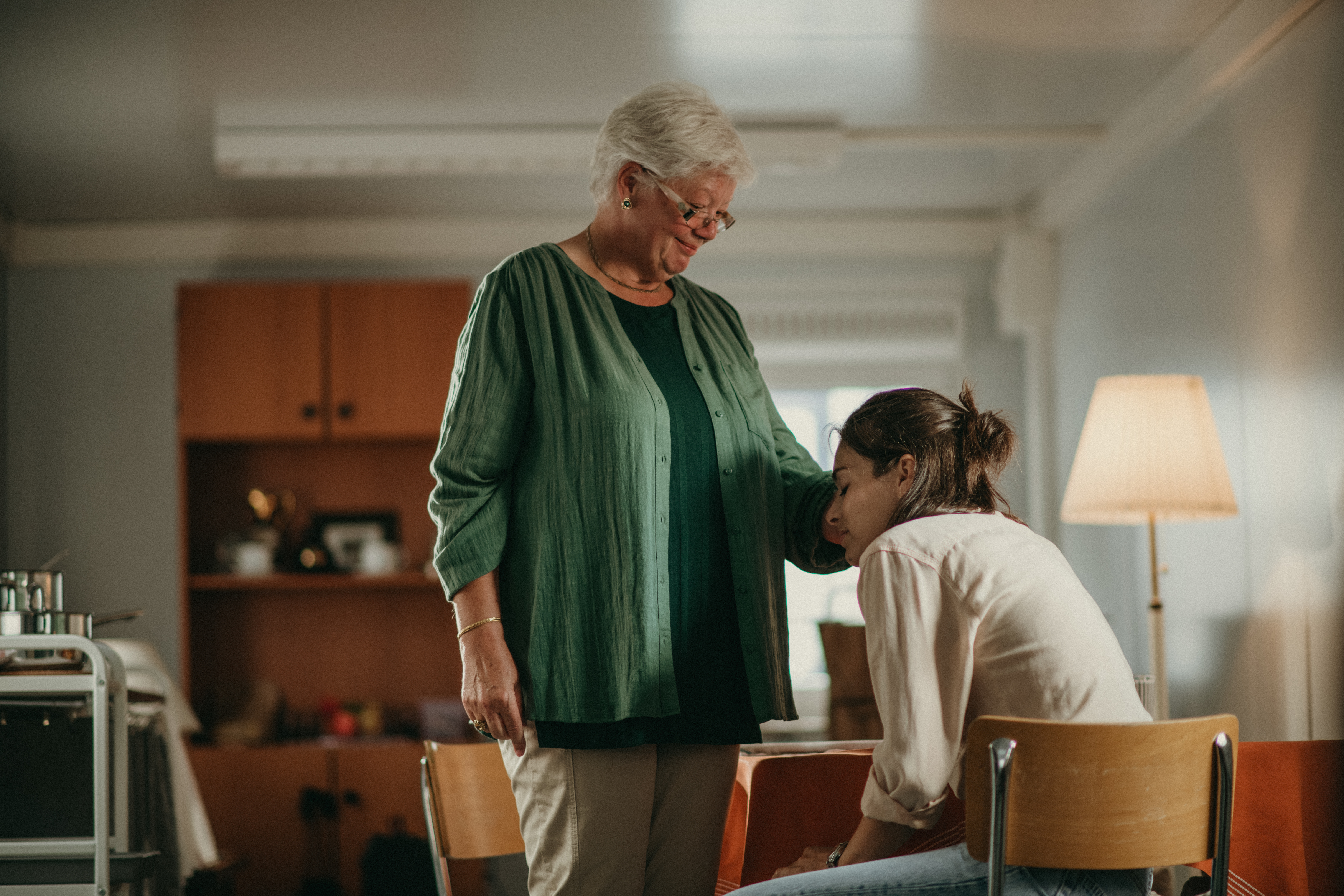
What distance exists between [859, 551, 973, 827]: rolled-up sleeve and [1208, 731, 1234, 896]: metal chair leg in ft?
0.86

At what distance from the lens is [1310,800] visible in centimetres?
181

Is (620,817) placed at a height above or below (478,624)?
below

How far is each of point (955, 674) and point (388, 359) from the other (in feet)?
10.1

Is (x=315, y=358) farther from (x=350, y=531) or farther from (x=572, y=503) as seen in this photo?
(x=572, y=503)

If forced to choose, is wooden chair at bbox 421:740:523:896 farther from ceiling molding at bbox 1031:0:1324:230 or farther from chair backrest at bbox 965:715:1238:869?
ceiling molding at bbox 1031:0:1324:230

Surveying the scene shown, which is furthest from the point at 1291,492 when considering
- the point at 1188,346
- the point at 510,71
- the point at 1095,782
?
the point at 510,71

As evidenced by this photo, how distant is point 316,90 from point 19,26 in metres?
0.72

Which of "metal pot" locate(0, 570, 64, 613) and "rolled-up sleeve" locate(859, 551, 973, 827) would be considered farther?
"metal pot" locate(0, 570, 64, 613)

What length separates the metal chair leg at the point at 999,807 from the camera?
1.11 meters

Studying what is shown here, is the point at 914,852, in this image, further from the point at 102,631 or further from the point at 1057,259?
the point at 102,631

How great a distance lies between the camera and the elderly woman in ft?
3.99

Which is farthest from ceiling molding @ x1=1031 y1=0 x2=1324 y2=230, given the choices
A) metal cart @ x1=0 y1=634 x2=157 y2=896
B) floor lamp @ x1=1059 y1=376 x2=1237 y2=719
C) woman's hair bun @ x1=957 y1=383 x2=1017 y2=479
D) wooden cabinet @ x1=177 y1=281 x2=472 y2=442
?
metal cart @ x1=0 y1=634 x2=157 y2=896

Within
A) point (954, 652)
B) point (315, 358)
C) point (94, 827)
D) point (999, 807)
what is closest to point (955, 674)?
point (954, 652)

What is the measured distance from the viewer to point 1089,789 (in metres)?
1.14
